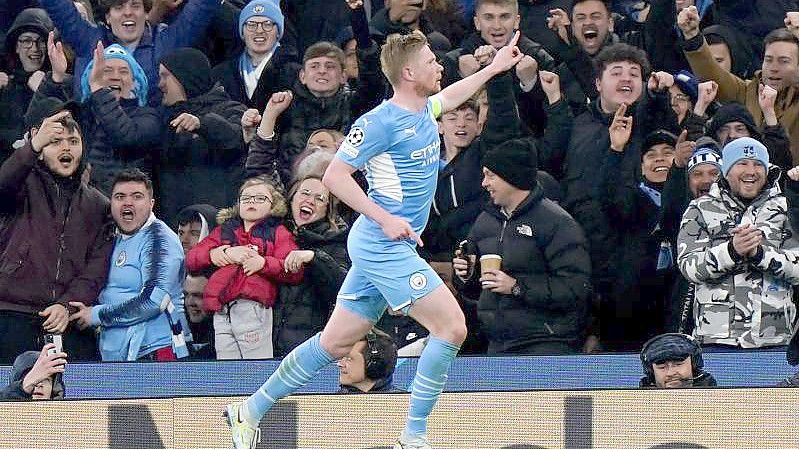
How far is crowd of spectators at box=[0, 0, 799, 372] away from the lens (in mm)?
10570

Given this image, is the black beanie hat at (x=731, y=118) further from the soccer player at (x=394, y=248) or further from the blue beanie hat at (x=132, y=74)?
the blue beanie hat at (x=132, y=74)

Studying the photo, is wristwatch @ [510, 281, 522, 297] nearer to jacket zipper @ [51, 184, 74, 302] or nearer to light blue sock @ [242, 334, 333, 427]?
light blue sock @ [242, 334, 333, 427]

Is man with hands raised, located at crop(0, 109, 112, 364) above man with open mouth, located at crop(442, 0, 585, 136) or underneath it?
underneath

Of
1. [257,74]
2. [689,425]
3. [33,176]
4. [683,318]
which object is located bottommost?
[689,425]

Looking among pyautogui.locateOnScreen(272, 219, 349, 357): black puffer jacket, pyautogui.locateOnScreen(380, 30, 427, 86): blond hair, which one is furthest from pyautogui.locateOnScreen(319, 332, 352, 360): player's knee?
pyautogui.locateOnScreen(272, 219, 349, 357): black puffer jacket

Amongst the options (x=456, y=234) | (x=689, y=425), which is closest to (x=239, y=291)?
(x=456, y=234)

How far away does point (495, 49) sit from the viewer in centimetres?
1177

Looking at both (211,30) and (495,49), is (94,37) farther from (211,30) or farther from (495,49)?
(495,49)

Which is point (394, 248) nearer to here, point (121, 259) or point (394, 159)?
point (394, 159)

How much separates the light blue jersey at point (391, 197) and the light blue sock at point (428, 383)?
0.27m

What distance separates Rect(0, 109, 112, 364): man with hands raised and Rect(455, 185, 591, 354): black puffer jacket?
2.60 meters

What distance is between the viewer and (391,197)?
8.59 metres

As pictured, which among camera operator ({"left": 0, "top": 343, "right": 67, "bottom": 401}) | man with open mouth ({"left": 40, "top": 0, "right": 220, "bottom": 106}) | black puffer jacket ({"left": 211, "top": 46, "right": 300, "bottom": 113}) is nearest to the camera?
camera operator ({"left": 0, "top": 343, "right": 67, "bottom": 401})

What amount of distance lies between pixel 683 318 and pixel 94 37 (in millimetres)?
4894
